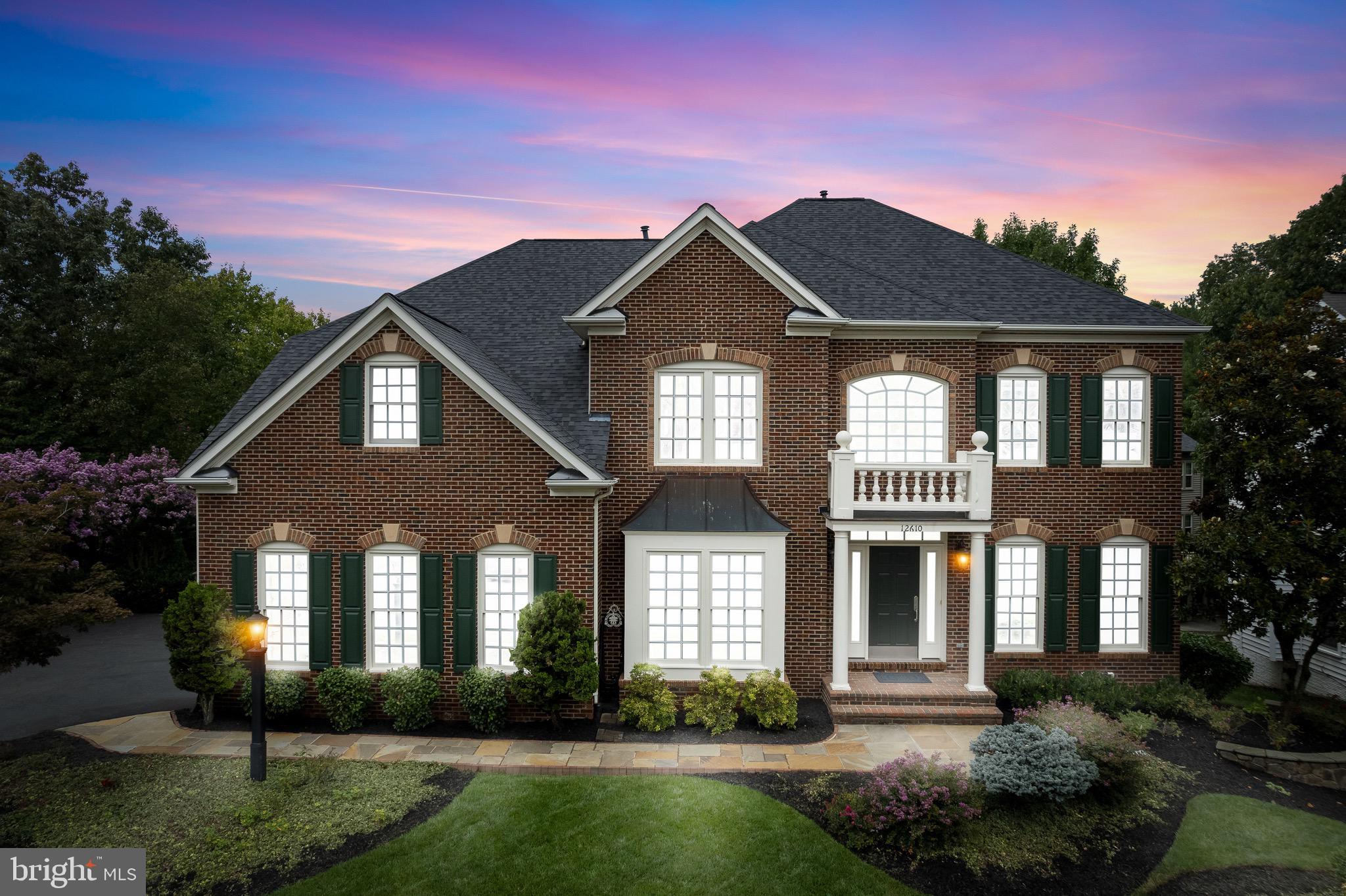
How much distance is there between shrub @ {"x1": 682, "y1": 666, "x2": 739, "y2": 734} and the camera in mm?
12289

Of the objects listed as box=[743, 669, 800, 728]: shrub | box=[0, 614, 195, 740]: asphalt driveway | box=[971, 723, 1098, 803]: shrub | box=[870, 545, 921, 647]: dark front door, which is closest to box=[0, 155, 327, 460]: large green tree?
box=[0, 614, 195, 740]: asphalt driveway

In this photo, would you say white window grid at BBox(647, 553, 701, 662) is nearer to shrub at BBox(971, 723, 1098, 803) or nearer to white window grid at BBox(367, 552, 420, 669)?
white window grid at BBox(367, 552, 420, 669)

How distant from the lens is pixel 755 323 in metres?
14.0

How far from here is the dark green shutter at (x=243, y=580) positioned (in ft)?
41.9

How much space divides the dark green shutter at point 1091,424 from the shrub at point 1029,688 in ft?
15.3

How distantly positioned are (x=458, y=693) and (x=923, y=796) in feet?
26.8

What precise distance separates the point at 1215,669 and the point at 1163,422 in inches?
233

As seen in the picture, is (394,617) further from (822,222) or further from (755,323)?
(822,222)

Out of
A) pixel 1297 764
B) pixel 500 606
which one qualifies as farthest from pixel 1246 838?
pixel 500 606

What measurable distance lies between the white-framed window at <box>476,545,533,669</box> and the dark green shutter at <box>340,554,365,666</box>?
2.25 metres

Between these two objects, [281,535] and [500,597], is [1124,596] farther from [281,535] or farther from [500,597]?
[281,535]

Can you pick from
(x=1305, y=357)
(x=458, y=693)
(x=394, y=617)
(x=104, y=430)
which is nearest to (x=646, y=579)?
(x=458, y=693)

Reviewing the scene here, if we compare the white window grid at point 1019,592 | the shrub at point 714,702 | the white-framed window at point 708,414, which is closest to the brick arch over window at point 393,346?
the white-framed window at point 708,414

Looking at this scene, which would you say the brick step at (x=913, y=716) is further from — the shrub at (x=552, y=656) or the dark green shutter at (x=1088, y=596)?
the shrub at (x=552, y=656)
